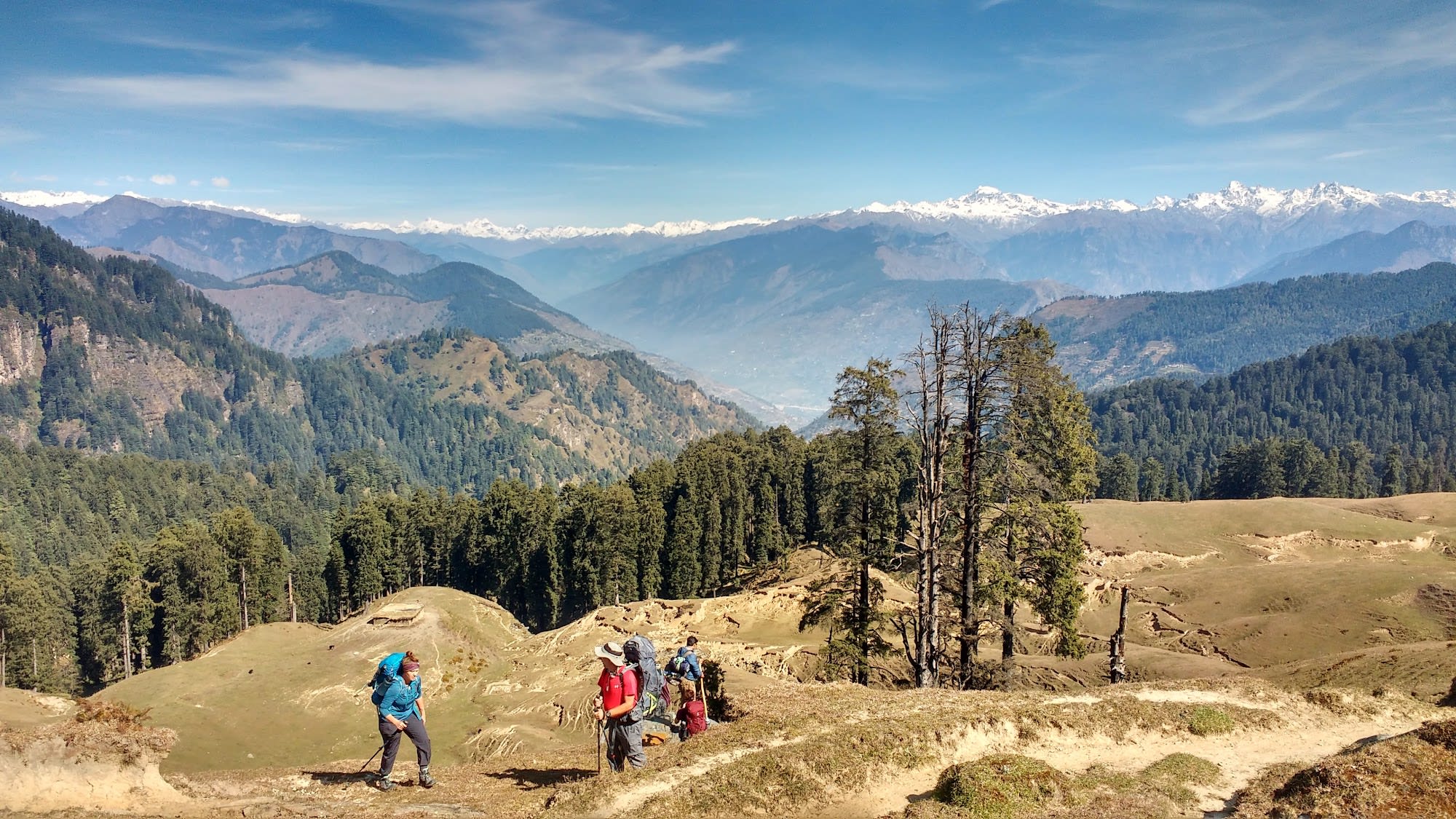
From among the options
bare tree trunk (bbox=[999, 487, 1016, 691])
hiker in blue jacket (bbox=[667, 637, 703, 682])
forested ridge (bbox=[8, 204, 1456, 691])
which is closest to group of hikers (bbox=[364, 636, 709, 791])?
hiker in blue jacket (bbox=[667, 637, 703, 682])

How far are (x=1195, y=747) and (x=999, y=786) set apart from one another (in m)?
6.48

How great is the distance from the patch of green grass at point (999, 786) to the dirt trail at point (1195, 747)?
81 centimetres

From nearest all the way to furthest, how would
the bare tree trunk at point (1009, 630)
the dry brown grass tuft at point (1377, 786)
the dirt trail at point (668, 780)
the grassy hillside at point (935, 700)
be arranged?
the dry brown grass tuft at point (1377, 786) < the dirt trail at point (668, 780) < the grassy hillside at point (935, 700) < the bare tree trunk at point (1009, 630)

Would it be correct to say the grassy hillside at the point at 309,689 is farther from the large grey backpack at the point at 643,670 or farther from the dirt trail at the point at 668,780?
the dirt trail at the point at 668,780

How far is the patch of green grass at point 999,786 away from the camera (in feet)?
44.4

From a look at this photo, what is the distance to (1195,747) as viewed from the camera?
17.1 metres

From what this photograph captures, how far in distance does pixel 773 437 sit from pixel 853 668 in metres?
83.1

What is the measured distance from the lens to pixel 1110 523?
71.2 m

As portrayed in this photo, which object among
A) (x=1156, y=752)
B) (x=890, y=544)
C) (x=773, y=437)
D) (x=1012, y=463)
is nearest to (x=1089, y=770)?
(x=1156, y=752)

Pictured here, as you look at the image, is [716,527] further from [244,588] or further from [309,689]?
[244,588]

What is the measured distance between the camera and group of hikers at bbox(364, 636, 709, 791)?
15.5 m

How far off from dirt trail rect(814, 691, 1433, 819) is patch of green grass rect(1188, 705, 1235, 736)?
157 millimetres

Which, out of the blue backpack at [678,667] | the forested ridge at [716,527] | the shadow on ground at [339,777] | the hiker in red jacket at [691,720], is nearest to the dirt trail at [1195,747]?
the hiker in red jacket at [691,720]

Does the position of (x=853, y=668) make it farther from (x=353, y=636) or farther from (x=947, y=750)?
(x=353, y=636)
